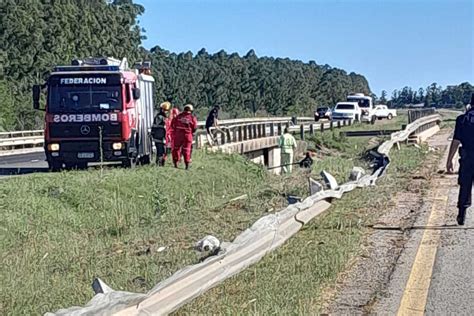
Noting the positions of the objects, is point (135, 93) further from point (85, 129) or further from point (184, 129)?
point (184, 129)

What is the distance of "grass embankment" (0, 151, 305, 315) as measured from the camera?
8.72 m

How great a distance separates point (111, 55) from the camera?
73.0 m

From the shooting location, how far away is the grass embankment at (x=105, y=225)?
343 inches

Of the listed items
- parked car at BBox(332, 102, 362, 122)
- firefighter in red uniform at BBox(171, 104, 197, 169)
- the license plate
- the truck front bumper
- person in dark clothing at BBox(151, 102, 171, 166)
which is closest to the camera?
firefighter in red uniform at BBox(171, 104, 197, 169)

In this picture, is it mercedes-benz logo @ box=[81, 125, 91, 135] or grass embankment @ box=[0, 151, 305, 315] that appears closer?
grass embankment @ box=[0, 151, 305, 315]

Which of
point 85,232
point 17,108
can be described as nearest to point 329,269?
point 85,232

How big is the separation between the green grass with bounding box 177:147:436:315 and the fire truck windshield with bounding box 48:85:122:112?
9688 mm

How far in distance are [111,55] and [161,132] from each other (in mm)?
52452

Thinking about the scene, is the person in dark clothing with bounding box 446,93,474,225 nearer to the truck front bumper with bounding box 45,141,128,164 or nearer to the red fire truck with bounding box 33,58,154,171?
the red fire truck with bounding box 33,58,154,171

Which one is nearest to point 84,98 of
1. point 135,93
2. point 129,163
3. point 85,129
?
point 85,129

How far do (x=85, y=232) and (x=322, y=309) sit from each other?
8754 mm

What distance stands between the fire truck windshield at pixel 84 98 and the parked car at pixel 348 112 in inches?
1770

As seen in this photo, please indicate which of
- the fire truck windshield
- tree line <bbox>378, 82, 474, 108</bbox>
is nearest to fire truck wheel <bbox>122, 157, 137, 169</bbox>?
the fire truck windshield

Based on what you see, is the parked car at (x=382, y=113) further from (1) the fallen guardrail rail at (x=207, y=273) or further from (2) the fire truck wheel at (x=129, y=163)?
(1) the fallen guardrail rail at (x=207, y=273)
